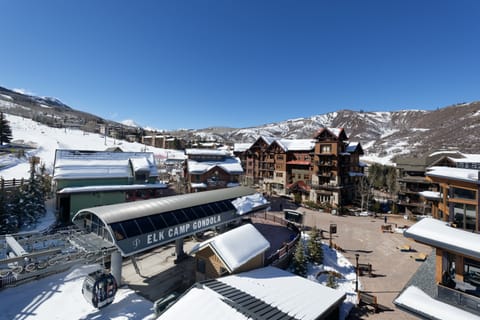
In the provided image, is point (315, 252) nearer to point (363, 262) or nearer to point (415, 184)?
point (363, 262)

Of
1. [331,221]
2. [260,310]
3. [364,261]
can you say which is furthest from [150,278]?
[331,221]

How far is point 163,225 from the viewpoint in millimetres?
16359

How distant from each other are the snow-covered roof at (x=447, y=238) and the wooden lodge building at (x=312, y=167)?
32.2 meters

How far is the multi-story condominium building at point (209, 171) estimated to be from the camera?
128ft

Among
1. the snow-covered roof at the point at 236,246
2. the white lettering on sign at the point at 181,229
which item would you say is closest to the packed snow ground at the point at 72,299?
the white lettering on sign at the point at 181,229

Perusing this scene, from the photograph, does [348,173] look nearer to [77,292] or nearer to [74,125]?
[77,292]

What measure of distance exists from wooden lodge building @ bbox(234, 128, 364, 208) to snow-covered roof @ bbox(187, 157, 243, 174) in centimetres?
1193

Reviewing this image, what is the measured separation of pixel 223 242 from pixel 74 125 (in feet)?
465

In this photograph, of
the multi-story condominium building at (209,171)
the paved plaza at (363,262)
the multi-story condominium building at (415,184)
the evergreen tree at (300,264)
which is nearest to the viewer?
the paved plaza at (363,262)

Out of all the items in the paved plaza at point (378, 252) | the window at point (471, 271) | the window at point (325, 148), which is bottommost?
the paved plaza at point (378, 252)

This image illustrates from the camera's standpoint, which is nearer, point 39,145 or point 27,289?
point 27,289

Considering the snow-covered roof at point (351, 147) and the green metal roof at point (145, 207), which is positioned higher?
the snow-covered roof at point (351, 147)

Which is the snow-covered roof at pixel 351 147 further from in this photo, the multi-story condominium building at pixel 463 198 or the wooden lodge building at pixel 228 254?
the wooden lodge building at pixel 228 254

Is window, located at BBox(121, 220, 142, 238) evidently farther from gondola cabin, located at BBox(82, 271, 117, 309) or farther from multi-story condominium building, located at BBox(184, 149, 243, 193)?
multi-story condominium building, located at BBox(184, 149, 243, 193)
